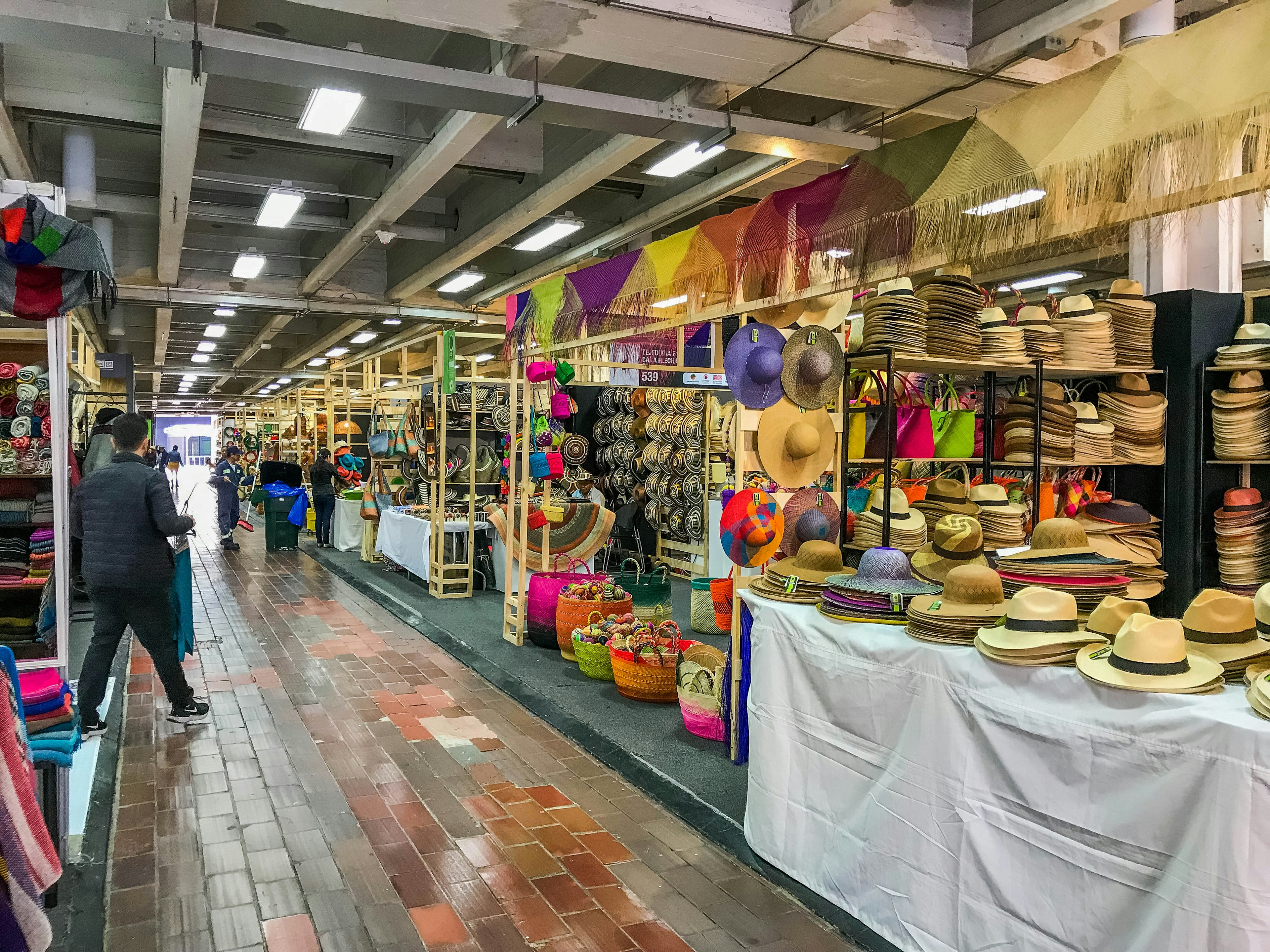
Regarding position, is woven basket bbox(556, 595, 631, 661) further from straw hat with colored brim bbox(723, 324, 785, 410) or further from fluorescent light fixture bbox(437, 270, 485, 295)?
fluorescent light fixture bbox(437, 270, 485, 295)

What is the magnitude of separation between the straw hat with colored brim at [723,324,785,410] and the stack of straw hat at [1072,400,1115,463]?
213 cm

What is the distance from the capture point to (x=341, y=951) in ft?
9.34

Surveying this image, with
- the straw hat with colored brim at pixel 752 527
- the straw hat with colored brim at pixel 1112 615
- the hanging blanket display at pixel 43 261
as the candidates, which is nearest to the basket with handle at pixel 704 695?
the straw hat with colored brim at pixel 752 527

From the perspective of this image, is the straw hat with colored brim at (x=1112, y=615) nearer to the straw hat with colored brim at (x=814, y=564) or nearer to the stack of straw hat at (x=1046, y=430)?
the straw hat with colored brim at (x=814, y=564)

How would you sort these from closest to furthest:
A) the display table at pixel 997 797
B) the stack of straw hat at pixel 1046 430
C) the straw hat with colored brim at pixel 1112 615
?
1. the display table at pixel 997 797
2. the straw hat with colored brim at pixel 1112 615
3. the stack of straw hat at pixel 1046 430

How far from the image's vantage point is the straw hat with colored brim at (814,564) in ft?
11.6


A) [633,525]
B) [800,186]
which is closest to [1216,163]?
[800,186]

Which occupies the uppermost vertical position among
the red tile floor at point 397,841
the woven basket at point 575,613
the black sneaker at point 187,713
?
the woven basket at point 575,613

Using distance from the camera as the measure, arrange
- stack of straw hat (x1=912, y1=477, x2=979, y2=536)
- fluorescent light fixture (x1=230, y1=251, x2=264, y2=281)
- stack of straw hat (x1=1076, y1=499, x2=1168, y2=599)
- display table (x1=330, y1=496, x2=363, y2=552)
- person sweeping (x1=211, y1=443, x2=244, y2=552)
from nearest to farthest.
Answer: stack of straw hat (x1=912, y1=477, x2=979, y2=536) < stack of straw hat (x1=1076, y1=499, x2=1168, y2=599) < fluorescent light fixture (x1=230, y1=251, x2=264, y2=281) < display table (x1=330, y1=496, x2=363, y2=552) < person sweeping (x1=211, y1=443, x2=244, y2=552)

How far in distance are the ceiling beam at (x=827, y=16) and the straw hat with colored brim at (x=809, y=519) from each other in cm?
211

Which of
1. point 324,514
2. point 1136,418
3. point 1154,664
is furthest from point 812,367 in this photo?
point 324,514

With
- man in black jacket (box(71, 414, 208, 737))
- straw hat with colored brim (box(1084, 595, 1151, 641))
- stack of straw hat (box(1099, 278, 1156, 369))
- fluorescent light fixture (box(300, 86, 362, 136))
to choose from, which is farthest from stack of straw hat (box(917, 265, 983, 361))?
man in black jacket (box(71, 414, 208, 737))

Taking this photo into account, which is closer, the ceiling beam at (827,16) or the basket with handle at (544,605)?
the ceiling beam at (827,16)

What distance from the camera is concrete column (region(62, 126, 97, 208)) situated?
6.85m
